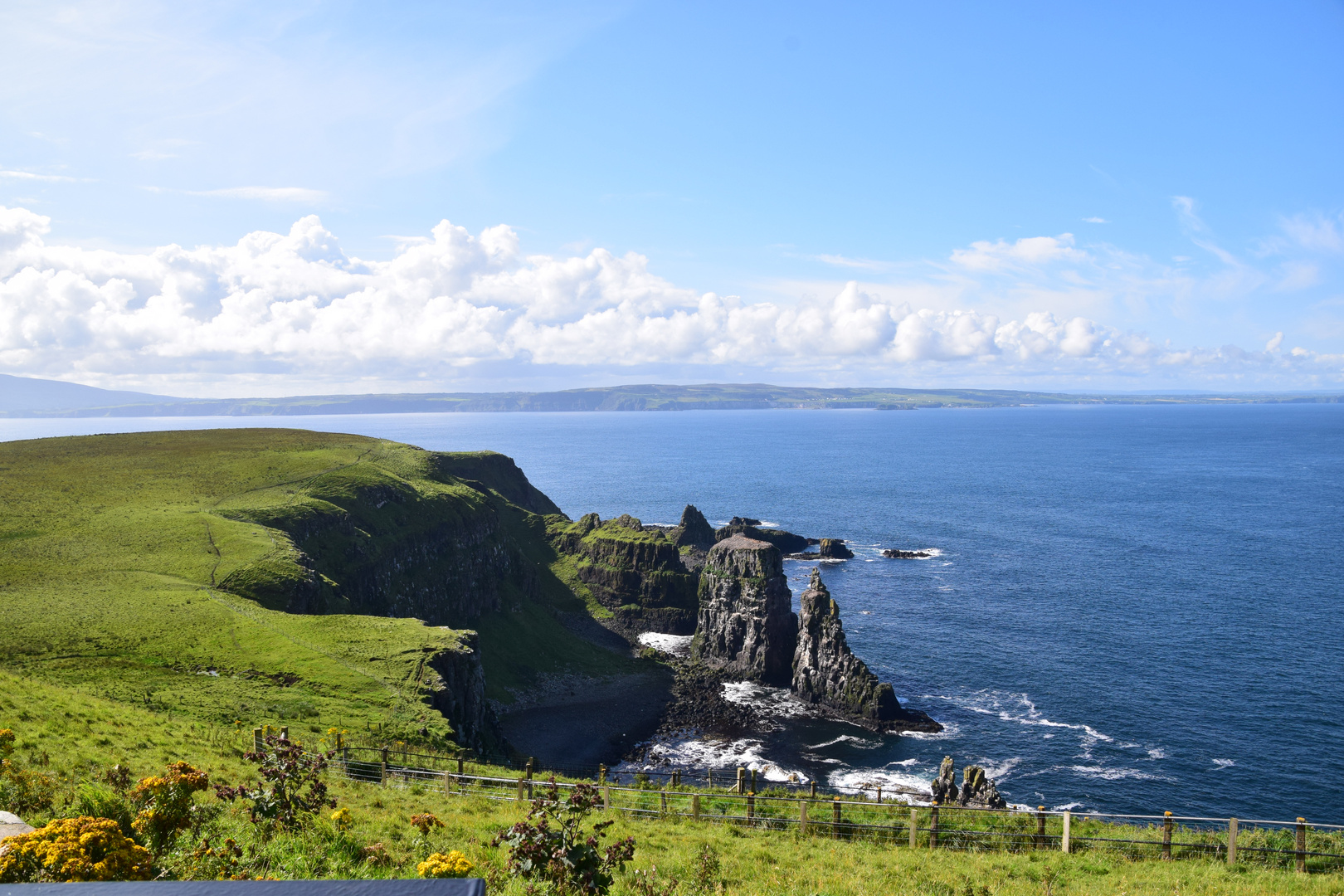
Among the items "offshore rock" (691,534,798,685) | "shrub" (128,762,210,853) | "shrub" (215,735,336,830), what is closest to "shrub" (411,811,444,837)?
"shrub" (215,735,336,830)

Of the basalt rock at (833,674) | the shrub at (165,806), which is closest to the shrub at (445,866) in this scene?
the shrub at (165,806)

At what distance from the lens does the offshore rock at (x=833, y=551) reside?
143125 millimetres

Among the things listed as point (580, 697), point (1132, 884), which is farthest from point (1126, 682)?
point (1132, 884)

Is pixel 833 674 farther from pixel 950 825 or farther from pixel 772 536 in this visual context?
pixel 772 536

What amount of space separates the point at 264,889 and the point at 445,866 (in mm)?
11513

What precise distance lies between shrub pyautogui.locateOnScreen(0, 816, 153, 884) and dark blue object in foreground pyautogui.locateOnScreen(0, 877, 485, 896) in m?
7.15

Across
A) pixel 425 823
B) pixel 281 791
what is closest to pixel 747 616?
pixel 425 823

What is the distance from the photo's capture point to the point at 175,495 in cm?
9281

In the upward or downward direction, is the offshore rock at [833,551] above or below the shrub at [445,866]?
below

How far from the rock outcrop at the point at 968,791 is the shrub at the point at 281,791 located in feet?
152

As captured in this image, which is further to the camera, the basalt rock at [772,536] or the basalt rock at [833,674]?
the basalt rock at [772,536]

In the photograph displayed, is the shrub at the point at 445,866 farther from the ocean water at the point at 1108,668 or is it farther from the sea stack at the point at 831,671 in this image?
the sea stack at the point at 831,671

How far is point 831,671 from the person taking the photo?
83875 mm

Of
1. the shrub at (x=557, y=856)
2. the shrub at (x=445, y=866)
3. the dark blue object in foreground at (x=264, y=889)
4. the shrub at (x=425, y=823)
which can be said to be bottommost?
→ the shrub at (x=425, y=823)
